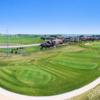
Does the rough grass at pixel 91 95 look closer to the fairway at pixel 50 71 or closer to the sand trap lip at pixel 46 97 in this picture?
the sand trap lip at pixel 46 97

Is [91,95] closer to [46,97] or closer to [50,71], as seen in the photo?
[46,97]

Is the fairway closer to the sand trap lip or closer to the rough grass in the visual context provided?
the sand trap lip

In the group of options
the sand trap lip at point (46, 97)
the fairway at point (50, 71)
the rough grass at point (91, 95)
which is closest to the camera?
the rough grass at point (91, 95)

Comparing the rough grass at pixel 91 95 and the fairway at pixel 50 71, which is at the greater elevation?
the fairway at pixel 50 71

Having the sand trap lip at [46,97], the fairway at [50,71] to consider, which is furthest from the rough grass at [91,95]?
the fairway at [50,71]

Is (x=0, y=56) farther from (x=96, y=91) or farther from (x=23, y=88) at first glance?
(x=96, y=91)

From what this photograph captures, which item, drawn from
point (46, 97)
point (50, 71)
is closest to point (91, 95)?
point (46, 97)

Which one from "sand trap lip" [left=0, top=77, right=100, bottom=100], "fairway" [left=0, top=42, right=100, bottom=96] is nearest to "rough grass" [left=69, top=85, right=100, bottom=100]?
"sand trap lip" [left=0, top=77, right=100, bottom=100]

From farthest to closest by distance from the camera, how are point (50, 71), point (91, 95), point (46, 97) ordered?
point (50, 71) → point (46, 97) → point (91, 95)
